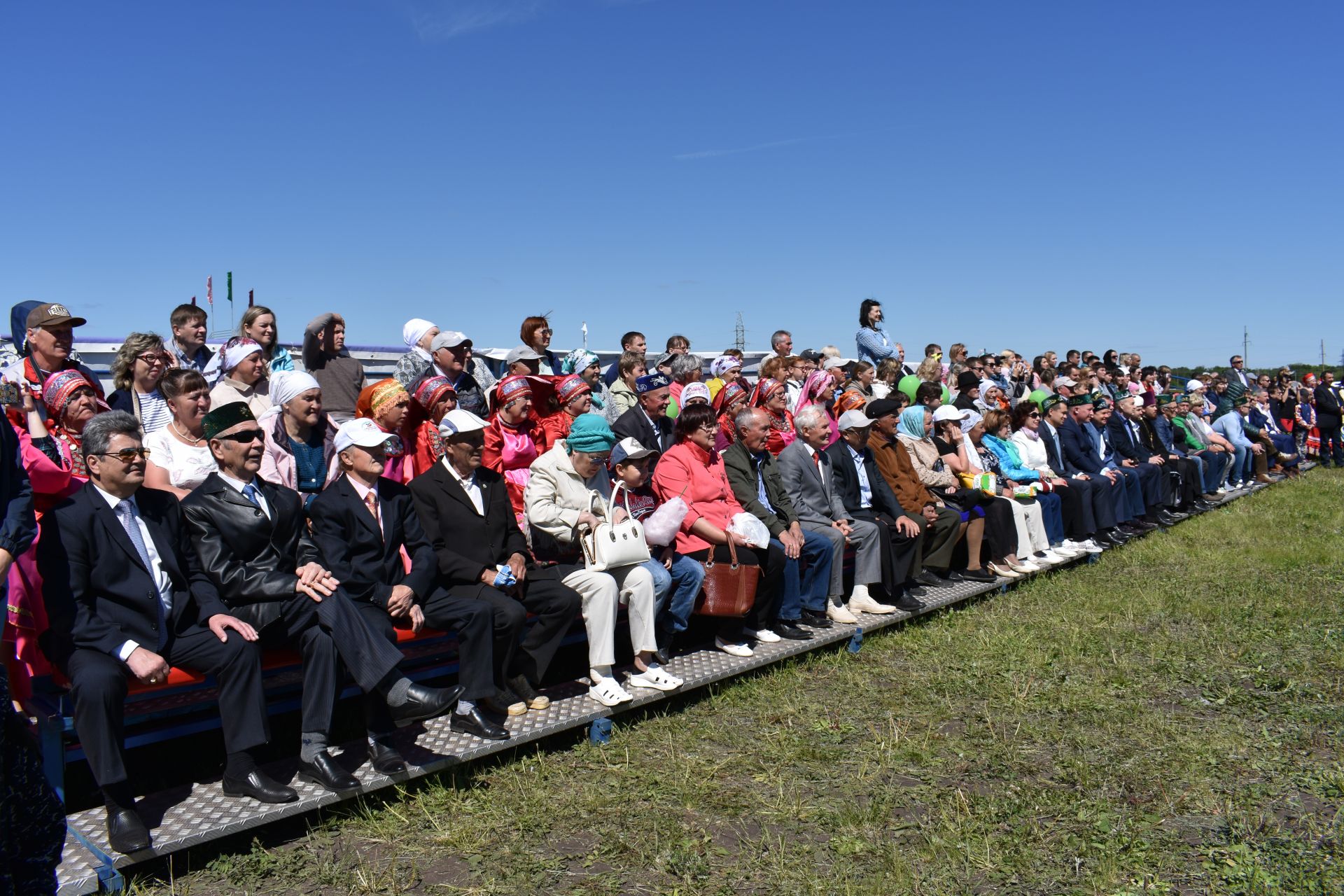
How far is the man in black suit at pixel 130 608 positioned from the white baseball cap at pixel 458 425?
1.34 m

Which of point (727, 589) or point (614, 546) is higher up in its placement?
point (614, 546)

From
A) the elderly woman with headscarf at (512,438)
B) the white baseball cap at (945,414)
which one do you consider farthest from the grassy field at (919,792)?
the white baseball cap at (945,414)

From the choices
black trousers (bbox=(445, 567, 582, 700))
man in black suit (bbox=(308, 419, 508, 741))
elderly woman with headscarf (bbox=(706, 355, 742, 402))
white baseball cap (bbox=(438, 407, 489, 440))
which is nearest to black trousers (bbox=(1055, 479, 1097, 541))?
elderly woman with headscarf (bbox=(706, 355, 742, 402))

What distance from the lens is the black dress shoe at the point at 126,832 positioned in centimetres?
320

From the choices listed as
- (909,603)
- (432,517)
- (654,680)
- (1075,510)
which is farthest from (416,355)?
(1075,510)

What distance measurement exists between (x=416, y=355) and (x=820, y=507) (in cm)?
305

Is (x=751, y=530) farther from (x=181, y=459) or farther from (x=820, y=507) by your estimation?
(x=181, y=459)

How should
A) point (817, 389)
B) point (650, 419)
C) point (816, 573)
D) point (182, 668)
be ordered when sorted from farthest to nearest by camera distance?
point (817, 389)
point (650, 419)
point (816, 573)
point (182, 668)

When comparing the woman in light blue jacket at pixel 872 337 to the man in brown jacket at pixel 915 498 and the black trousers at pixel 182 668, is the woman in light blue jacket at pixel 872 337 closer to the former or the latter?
the man in brown jacket at pixel 915 498

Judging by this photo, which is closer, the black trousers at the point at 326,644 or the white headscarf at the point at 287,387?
the black trousers at the point at 326,644

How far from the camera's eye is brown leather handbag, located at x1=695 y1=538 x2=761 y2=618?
562 centimetres

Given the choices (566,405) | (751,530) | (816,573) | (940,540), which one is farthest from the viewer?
(940,540)

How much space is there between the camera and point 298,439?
503cm

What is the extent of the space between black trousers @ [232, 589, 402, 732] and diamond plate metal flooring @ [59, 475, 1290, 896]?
31 cm
